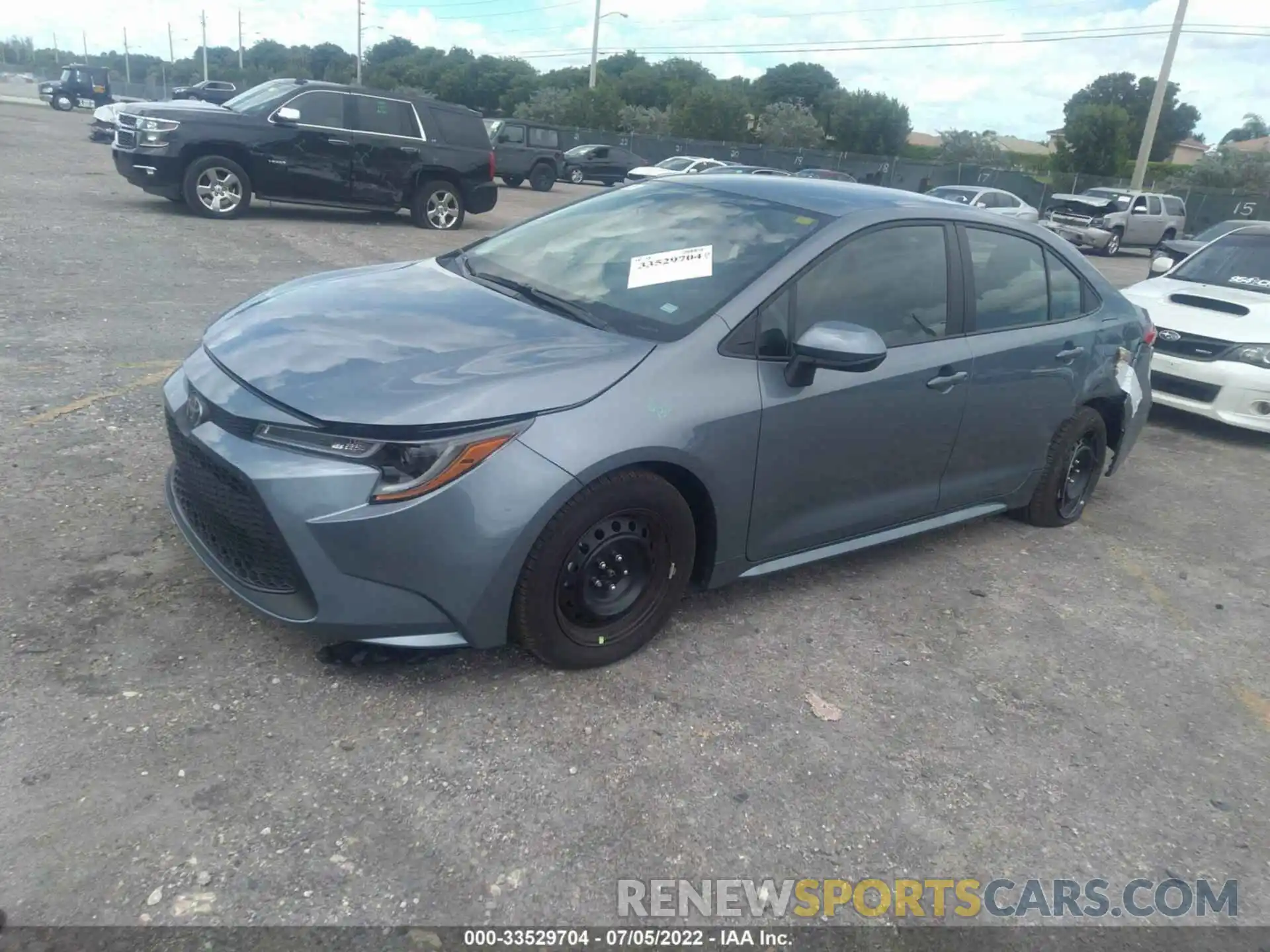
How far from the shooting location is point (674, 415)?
10.4 ft

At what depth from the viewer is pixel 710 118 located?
54.9m

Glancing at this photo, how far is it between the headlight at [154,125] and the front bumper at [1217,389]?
34.9 feet

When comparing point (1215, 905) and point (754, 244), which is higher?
point (754, 244)

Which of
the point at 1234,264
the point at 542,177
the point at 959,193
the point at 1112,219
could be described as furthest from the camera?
the point at 542,177

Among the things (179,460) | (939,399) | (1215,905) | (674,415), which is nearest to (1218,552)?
(939,399)

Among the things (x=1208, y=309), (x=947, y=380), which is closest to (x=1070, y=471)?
(x=947, y=380)

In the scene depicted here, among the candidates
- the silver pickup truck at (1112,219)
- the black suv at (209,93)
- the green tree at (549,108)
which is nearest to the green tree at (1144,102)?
the green tree at (549,108)

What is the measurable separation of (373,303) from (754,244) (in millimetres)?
1432

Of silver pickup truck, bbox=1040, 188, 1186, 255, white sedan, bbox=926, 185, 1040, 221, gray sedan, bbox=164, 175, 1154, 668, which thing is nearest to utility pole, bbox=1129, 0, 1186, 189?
silver pickup truck, bbox=1040, 188, 1186, 255

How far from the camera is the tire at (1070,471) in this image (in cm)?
489

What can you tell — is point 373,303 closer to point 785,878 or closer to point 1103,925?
point 785,878

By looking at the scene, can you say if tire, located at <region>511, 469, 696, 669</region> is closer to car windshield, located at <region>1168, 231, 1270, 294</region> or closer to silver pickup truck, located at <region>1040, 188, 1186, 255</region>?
car windshield, located at <region>1168, 231, 1270, 294</region>

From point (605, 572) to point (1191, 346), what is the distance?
20.0ft

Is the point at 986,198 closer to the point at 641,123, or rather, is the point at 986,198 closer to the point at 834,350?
the point at 834,350
